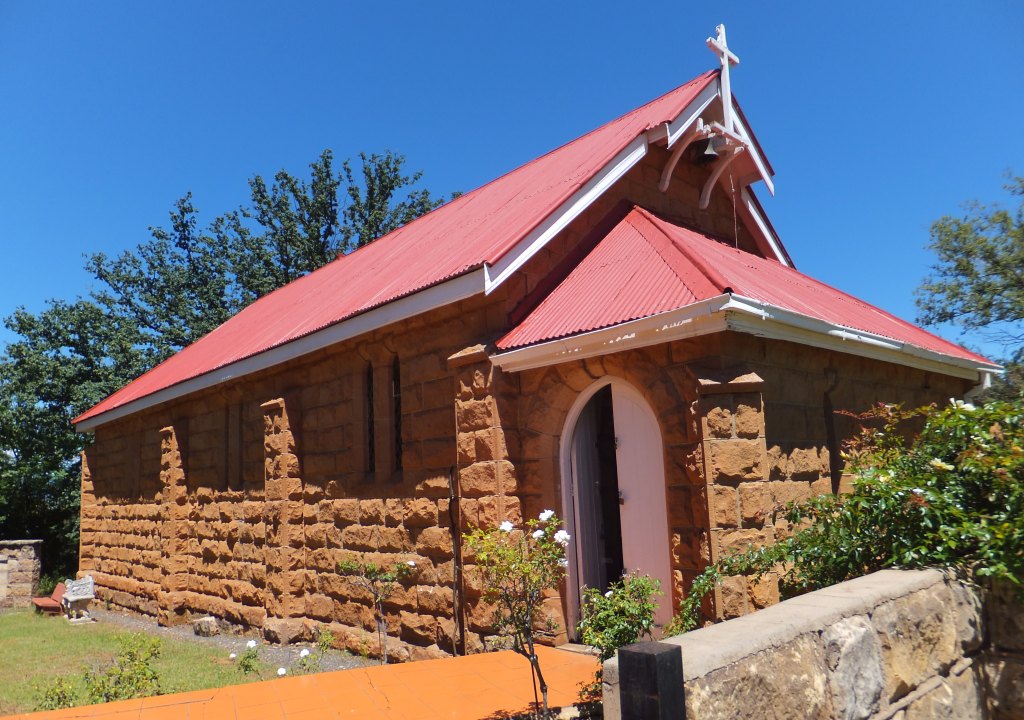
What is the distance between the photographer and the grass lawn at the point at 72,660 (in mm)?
7574

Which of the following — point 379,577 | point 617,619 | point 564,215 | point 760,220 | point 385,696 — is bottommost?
point 385,696

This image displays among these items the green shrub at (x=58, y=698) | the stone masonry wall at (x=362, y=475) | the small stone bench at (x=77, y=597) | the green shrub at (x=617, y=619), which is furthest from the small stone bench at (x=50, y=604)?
the green shrub at (x=617, y=619)

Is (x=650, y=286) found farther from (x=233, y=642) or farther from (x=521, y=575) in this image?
(x=233, y=642)

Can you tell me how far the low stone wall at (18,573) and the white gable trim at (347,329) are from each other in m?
9.57

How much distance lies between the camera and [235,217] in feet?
113

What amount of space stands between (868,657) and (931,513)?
1380 millimetres

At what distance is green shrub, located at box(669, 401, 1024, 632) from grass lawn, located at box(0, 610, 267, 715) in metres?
5.37

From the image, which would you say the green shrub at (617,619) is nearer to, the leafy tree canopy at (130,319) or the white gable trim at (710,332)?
the white gable trim at (710,332)

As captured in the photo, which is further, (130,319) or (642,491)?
(130,319)

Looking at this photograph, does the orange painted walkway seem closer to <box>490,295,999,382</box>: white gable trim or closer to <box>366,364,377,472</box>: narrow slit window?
<box>490,295,999,382</box>: white gable trim

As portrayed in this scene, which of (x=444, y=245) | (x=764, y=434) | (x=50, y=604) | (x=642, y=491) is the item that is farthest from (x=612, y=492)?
(x=50, y=604)

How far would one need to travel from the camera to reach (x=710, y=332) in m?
5.95

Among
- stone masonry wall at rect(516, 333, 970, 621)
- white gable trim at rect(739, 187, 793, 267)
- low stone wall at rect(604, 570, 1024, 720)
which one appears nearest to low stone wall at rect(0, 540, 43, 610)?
stone masonry wall at rect(516, 333, 970, 621)

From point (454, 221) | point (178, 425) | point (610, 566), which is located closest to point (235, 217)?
point (178, 425)
